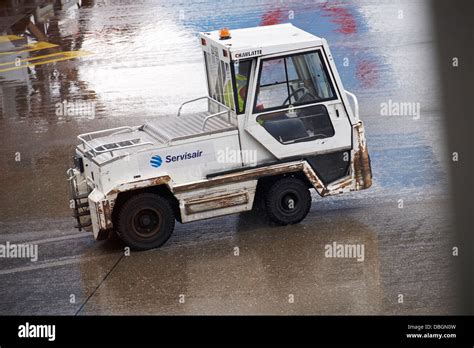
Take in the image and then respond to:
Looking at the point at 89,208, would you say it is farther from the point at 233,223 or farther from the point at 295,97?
the point at 295,97

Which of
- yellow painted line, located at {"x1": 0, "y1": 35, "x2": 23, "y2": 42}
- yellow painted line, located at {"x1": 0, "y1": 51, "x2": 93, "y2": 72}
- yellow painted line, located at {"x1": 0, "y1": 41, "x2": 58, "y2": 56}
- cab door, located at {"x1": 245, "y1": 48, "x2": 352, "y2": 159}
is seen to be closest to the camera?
cab door, located at {"x1": 245, "y1": 48, "x2": 352, "y2": 159}

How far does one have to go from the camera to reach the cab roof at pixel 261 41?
37.6ft

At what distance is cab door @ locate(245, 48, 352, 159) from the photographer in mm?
11703

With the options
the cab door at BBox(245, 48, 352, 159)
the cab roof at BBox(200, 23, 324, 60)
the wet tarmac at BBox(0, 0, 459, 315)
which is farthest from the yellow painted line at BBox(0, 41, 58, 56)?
the cab door at BBox(245, 48, 352, 159)

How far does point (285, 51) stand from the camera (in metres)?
11.6

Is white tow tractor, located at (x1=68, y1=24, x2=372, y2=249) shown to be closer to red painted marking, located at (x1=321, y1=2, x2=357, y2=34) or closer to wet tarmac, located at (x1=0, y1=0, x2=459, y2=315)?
wet tarmac, located at (x1=0, y1=0, x2=459, y2=315)

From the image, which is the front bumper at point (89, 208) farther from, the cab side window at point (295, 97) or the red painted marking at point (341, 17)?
the red painted marking at point (341, 17)

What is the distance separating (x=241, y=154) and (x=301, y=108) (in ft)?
3.03

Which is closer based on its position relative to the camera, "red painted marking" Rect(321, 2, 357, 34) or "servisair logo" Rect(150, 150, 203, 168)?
"servisair logo" Rect(150, 150, 203, 168)

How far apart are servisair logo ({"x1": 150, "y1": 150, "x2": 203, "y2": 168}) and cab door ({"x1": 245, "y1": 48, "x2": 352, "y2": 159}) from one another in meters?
0.83

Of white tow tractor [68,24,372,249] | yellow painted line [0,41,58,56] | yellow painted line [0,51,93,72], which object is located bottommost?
yellow painted line [0,51,93,72]

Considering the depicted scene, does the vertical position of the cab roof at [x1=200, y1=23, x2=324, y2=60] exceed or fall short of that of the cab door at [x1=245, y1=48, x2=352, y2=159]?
it exceeds it

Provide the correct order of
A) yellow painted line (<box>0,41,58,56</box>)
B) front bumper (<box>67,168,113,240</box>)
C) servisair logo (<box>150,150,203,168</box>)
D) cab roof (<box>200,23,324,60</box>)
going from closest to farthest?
front bumper (<box>67,168,113,240</box>)
servisair logo (<box>150,150,203,168</box>)
cab roof (<box>200,23,324,60</box>)
yellow painted line (<box>0,41,58,56</box>)
